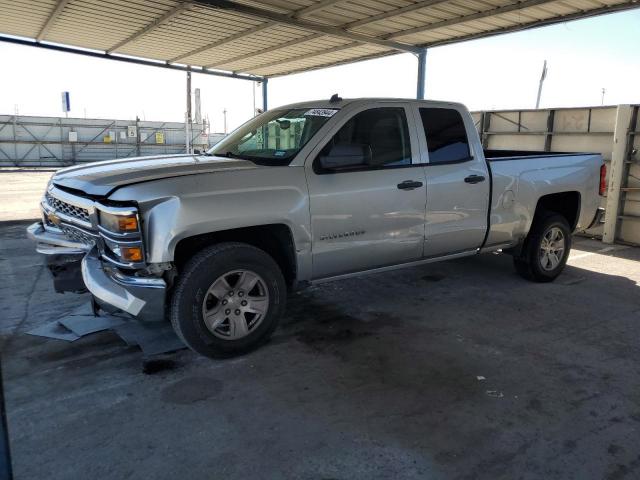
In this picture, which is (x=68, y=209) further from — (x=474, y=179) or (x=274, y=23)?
(x=274, y=23)

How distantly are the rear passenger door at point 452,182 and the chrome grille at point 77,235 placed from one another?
2.88m

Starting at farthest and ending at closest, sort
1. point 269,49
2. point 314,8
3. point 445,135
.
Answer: point 269,49, point 314,8, point 445,135

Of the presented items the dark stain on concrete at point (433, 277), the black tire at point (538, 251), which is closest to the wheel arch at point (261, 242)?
the dark stain on concrete at point (433, 277)

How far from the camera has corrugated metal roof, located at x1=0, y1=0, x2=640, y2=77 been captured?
8.34 metres

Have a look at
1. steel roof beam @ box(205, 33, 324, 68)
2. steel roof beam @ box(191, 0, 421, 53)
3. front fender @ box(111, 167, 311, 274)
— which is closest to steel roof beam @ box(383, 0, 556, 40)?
steel roof beam @ box(191, 0, 421, 53)

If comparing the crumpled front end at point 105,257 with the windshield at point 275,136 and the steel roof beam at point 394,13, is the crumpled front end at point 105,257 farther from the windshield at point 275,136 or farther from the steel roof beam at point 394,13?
the steel roof beam at point 394,13

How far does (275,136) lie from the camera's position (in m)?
4.77

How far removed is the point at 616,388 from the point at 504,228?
2.26 meters

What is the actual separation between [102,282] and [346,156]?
6.91ft

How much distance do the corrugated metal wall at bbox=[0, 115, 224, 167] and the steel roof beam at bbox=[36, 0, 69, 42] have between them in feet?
52.0

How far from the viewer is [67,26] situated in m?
9.89

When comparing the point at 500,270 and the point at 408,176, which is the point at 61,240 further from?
the point at 500,270

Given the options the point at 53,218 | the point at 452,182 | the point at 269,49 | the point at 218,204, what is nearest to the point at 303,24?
the point at 269,49

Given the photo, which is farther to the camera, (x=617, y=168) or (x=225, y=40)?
(x=225, y=40)
